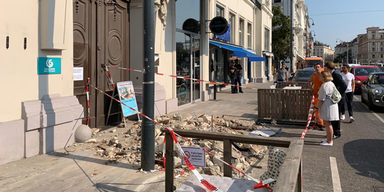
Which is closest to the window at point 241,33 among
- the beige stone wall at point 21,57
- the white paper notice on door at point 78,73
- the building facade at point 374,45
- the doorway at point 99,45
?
the doorway at point 99,45

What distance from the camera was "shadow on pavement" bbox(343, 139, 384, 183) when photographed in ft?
16.9

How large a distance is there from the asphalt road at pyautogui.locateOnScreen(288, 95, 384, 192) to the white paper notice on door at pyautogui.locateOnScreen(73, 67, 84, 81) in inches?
192

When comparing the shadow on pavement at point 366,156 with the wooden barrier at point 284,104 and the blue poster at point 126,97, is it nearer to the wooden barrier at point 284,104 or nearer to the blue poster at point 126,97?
the wooden barrier at point 284,104

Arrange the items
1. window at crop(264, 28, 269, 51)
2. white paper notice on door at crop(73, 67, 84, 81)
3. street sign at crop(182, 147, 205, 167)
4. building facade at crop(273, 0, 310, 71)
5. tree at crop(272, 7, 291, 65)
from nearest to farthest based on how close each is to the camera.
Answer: street sign at crop(182, 147, 205, 167) → white paper notice on door at crop(73, 67, 84, 81) → window at crop(264, 28, 269, 51) → tree at crop(272, 7, 291, 65) → building facade at crop(273, 0, 310, 71)

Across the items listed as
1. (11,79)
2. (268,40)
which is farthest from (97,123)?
(268,40)

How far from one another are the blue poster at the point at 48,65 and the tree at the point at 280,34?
39233 millimetres

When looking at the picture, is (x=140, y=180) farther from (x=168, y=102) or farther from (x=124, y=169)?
(x=168, y=102)

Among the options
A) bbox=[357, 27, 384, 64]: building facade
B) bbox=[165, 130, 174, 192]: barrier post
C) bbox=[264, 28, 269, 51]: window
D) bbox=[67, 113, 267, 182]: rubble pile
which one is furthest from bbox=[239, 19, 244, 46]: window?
bbox=[357, 27, 384, 64]: building facade

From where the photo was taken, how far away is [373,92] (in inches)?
464

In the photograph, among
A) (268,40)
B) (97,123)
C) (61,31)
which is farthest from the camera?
(268,40)

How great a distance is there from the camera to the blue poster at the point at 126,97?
766 cm

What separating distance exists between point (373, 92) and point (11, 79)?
11680 millimetres

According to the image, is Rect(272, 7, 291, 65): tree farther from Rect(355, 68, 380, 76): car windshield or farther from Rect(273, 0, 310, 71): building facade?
Rect(355, 68, 380, 76): car windshield

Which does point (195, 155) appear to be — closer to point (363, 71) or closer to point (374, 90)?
point (374, 90)
